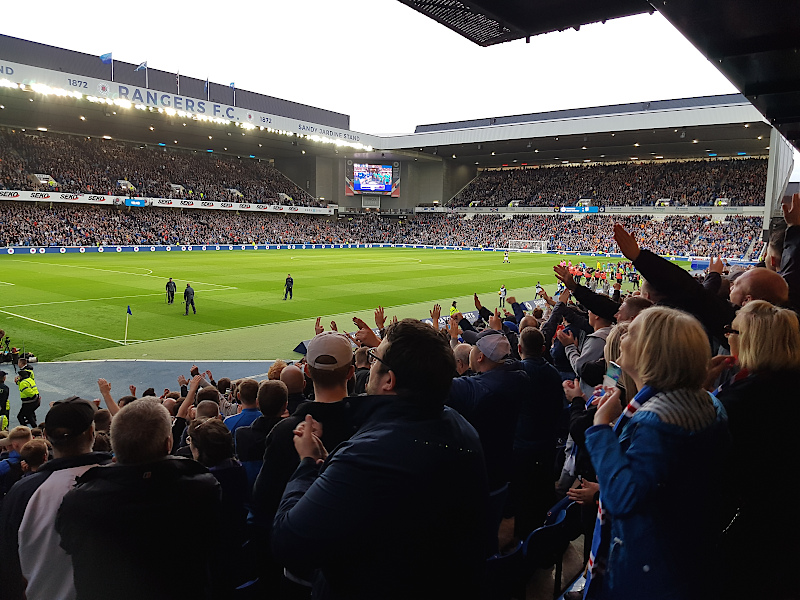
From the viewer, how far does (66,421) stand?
2.93m

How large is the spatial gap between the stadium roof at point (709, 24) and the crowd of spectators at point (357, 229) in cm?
4396

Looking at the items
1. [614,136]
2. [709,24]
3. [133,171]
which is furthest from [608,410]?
[133,171]

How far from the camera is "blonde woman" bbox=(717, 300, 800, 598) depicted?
2523 millimetres

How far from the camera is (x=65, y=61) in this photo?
4869 centimetres

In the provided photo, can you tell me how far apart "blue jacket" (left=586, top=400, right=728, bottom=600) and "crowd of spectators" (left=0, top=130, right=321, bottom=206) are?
62672 millimetres

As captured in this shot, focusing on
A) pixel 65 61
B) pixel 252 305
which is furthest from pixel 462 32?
pixel 65 61

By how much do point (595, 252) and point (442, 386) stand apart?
208 feet

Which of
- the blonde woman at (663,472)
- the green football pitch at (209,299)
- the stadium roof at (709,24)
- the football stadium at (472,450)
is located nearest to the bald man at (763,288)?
the football stadium at (472,450)

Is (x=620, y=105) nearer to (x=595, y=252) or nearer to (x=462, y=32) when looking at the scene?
(x=595, y=252)

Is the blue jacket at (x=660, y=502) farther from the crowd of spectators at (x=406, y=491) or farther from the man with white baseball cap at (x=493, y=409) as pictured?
the man with white baseball cap at (x=493, y=409)

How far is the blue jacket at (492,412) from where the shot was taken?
Answer: 3.48 m

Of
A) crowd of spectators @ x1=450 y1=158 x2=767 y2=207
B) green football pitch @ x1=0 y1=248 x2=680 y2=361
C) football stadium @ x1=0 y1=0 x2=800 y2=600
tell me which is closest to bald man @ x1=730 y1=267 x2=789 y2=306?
football stadium @ x1=0 y1=0 x2=800 y2=600

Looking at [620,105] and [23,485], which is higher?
[620,105]

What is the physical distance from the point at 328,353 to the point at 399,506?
35.8 inches
